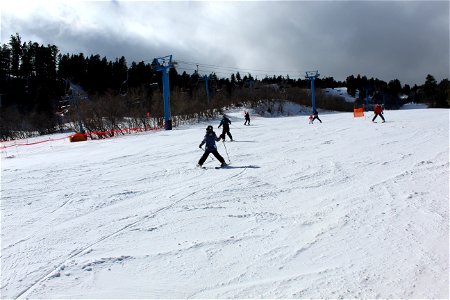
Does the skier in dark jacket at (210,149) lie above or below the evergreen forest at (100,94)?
below

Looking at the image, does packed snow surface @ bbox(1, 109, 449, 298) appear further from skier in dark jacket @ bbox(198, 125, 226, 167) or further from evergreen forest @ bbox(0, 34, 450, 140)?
evergreen forest @ bbox(0, 34, 450, 140)

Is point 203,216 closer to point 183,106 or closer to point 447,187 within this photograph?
point 447,187

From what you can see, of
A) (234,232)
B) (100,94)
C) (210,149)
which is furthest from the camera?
(100,94)

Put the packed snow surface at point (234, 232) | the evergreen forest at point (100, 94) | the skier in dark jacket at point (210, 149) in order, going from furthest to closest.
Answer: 1. the evergreen forest at point (100, 94)
2. the skier in dark jacket at point (210, 149)
3. the packed snow surface at point (234, 232)

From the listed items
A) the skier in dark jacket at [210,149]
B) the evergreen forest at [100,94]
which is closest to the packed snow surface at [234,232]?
the skier in dark jacket at [210,149]

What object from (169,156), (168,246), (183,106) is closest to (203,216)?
(168,246)

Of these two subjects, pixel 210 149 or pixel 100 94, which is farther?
pixel 100 94

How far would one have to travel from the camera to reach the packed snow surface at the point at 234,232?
4.26 meters

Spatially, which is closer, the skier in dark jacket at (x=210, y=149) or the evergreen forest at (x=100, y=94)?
the skier in dark jacket at (x=210, y=149)

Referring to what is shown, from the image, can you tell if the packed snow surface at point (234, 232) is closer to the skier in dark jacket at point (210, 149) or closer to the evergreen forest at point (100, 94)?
the skier in dark jacket at point (210, 149)

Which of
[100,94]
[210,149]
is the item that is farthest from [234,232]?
[100,94]

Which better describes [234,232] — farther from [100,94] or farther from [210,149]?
[100,94]

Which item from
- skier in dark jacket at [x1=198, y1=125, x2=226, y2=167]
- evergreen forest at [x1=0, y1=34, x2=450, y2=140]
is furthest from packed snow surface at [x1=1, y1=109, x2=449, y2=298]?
evergreen forest at [x1=0, y1=34, x2=450, y2=140]

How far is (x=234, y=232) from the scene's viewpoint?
581 centimetres
